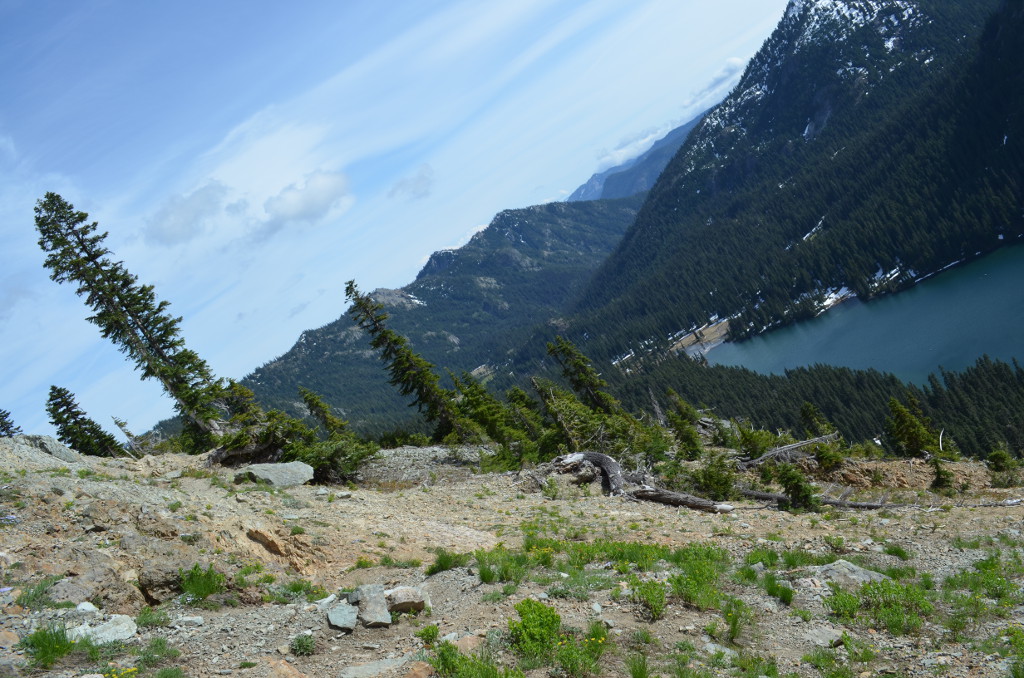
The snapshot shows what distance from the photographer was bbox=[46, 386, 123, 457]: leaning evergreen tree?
2040 inches

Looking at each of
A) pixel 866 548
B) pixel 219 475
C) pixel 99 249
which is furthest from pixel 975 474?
pixel 99 249

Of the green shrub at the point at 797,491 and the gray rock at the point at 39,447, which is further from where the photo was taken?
the gray rock at the point at 39,447

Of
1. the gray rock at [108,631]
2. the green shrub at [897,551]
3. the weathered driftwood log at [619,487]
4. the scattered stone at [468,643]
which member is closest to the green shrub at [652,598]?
the scattered stone at [468,643]

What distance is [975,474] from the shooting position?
90.2 feet

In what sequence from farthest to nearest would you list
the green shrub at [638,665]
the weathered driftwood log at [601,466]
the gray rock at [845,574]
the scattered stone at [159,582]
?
the weathered driftwood log at [601,466] → the gray rock at [845,574] → the scattered stone at [159,582] → the green shrub at [638,665]

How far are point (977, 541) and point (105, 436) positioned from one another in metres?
64.1

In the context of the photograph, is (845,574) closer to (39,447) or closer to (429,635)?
(429,635)

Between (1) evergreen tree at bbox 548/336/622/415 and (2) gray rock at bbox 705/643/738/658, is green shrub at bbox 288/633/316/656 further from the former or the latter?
(1) evergreen tree at bbox 548/336/622/415

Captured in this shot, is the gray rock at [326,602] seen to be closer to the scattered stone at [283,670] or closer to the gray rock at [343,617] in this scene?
the gray rock at [343,617]

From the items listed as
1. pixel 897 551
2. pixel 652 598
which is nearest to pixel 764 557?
pixel 897 551

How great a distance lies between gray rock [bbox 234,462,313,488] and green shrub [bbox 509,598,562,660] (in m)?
18.0

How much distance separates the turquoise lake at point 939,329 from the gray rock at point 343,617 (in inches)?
5791

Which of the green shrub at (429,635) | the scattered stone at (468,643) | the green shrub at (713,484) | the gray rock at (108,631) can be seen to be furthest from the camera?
the green shrub at (713,484)

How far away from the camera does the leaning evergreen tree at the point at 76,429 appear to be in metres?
51.8
